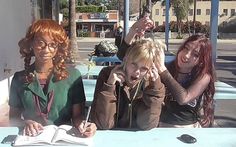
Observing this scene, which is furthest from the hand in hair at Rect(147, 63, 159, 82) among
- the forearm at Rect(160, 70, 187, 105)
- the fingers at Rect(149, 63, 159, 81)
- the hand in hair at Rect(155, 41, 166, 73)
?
the forearm at Rect(160, 70, 187, 105)

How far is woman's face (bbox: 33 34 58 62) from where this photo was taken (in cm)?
229

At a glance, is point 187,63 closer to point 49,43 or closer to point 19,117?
point 49,43

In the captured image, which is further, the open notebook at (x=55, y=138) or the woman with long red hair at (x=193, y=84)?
the woman with long red hair at (x=193, y=84)

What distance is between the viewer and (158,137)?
2.23m

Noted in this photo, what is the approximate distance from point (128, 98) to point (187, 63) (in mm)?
594

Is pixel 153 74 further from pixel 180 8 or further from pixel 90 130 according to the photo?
pixel 180 8

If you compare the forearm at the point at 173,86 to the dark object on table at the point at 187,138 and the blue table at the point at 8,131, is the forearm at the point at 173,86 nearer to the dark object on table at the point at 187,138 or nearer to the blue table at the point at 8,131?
the dark object on table at the point at 187,138

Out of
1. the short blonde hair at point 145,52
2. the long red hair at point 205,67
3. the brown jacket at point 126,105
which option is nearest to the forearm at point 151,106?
the brown jacket at point 126,105

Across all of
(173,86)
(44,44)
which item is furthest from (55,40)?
(173,86)

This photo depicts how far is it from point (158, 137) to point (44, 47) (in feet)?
2.69

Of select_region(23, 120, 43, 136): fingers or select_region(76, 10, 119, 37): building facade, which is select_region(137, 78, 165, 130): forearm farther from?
select_region(76, 10, 119, 37): building facade

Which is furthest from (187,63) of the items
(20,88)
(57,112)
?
(20,88)

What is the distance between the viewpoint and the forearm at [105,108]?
88.0 inches

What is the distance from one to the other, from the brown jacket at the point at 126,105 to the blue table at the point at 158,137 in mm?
67
